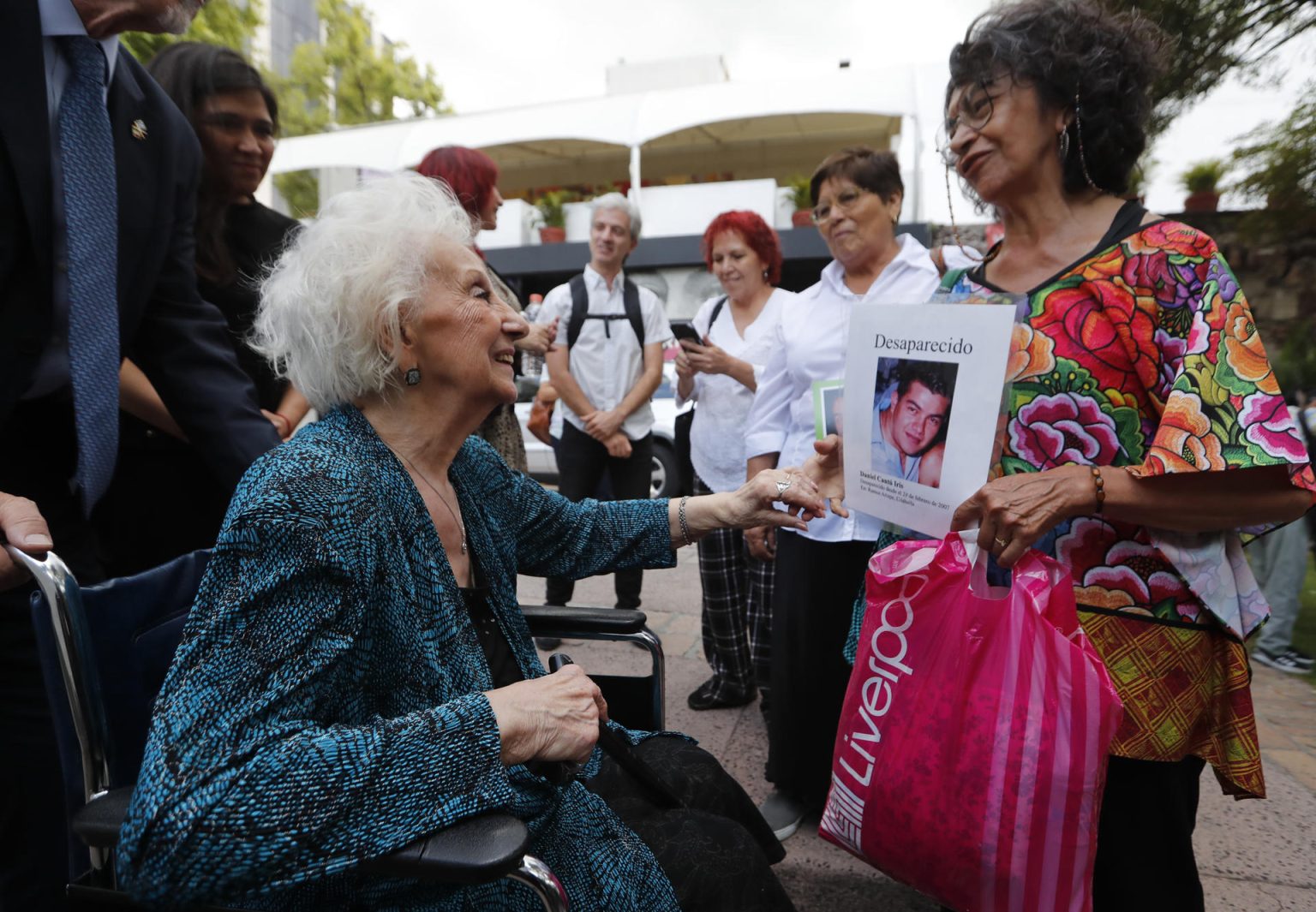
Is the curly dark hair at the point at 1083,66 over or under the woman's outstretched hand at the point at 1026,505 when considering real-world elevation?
over

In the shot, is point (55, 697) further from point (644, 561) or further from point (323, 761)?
point (644, 561)

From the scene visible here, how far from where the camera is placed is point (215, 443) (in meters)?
1.75

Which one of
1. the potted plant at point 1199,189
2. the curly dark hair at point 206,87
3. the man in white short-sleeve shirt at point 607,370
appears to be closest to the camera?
the curly dark hair at point 206,87

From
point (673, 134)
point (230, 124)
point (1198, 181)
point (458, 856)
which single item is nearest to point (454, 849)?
point (458, 856)

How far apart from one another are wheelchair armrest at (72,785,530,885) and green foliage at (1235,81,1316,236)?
220 inches

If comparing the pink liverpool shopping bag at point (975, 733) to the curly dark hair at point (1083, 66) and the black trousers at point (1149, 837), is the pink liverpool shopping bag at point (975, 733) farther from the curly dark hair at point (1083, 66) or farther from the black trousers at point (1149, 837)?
the curly dark hair at point (1083, 66)

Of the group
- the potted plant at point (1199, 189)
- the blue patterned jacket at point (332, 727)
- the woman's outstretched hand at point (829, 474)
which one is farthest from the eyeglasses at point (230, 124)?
the potted plant at point (1199, 189)

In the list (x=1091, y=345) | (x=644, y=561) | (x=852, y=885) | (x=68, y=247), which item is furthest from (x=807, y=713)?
(x=68, y=247)

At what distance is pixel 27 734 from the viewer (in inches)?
58.4

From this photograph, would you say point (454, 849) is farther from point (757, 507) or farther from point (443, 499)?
point (757, 507)

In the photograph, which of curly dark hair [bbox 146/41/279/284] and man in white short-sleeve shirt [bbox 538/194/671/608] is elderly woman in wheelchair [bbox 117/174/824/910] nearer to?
curly dark hair [bbox 146/41/279/284]

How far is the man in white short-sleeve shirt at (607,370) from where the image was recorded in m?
4.26

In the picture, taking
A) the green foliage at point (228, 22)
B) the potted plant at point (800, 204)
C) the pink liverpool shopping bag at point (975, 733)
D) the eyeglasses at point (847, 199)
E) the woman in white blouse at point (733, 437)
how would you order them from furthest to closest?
1. the potted plant at point (800, 204)
2. the green foliage at point (228, 22)
3. the woman in white blouse at point (733, 437)
4. the eyeglasses at point (847, 199)
5. the pink liverpool shopping bag at point (975, 733)

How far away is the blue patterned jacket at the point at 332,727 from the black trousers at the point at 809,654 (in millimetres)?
1131
